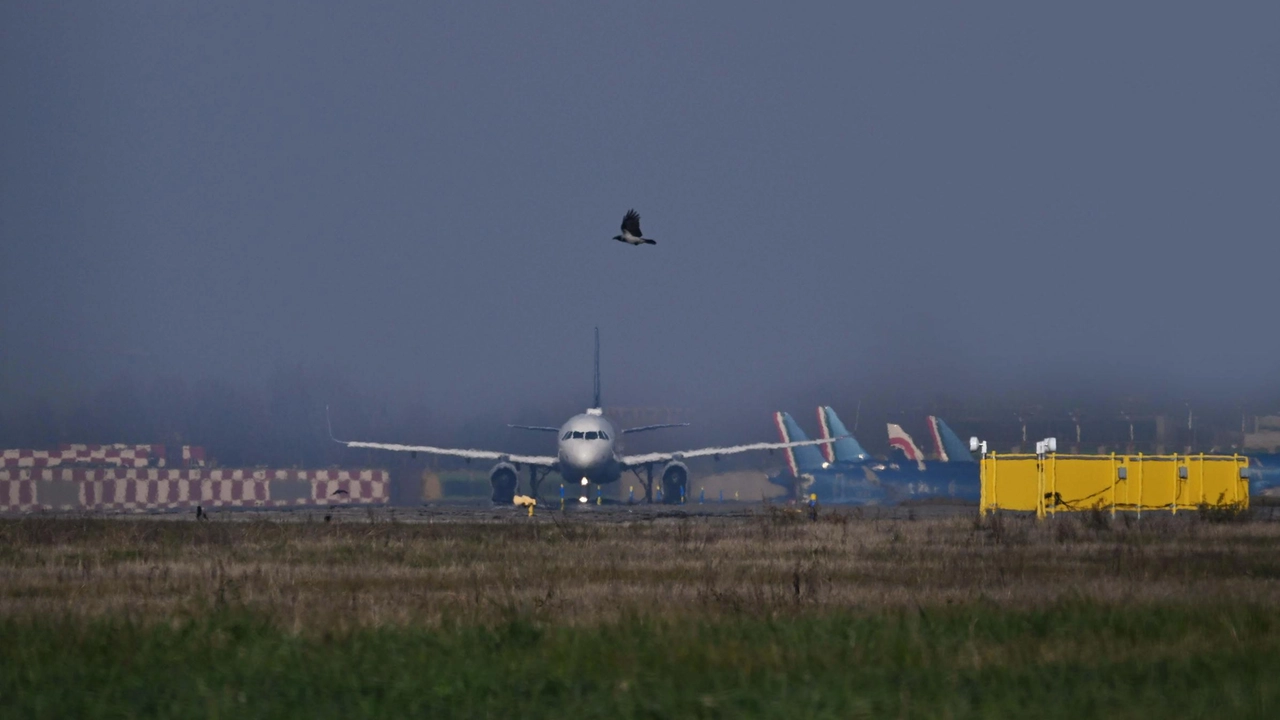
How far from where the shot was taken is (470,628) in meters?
16.8

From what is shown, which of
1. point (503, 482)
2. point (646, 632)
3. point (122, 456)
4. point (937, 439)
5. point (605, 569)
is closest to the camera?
point (646, 632)

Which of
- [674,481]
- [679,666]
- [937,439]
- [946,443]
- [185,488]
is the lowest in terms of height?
[185,488]

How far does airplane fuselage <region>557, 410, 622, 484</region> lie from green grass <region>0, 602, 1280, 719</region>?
58555 millimetres

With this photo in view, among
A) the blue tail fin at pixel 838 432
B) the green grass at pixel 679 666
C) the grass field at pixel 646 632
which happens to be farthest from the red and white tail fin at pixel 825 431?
the green grass at pixel 679 666

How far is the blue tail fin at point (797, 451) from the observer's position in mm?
103125

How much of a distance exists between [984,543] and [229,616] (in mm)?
17885

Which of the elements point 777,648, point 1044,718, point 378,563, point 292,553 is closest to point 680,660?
point 777,648

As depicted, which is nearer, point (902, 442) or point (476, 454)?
point (476, 454)

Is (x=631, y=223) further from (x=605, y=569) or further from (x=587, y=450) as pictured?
(x=587, y=450)

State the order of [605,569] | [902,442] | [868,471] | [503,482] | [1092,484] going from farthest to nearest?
[902,442]
[868,471]
[503,482]
[1092,484]
[605,569]

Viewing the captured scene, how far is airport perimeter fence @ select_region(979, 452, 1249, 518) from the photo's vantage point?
156 ft

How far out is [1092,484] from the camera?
48062 millimetres

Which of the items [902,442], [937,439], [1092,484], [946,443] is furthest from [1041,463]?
[937,439]

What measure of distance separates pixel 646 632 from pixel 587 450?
60250 mm
